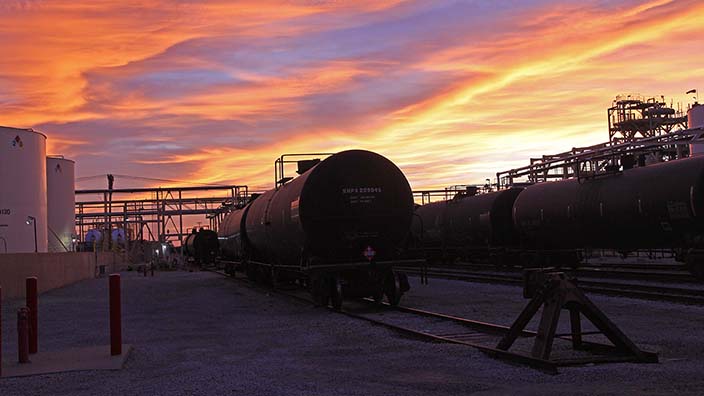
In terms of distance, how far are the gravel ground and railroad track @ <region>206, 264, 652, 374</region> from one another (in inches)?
7.6

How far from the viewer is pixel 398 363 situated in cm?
1001

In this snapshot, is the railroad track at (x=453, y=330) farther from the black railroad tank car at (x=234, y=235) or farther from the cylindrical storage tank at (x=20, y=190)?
the cylindrical storage tank at (x=20, y=190)

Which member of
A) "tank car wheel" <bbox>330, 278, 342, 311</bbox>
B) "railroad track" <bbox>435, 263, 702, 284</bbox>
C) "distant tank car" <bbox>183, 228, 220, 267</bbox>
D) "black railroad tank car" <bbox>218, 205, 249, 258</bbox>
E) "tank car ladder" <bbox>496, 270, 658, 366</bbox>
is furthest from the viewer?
"distant tank car" <bbox>183, 228, 220, 267</bbox>

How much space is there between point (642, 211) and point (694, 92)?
49983 mm

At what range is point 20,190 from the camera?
109 ft

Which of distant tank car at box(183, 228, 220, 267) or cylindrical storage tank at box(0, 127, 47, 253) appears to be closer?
cylindrical storage tank at box(0, 127, 47, 253)

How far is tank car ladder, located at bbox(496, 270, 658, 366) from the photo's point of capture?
9141 millimetres

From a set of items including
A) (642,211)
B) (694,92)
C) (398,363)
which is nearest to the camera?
(398,363)

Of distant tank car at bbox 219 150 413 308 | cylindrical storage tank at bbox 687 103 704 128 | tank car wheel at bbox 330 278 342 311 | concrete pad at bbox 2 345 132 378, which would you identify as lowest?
concrete pad at bbox 2 345 132 378

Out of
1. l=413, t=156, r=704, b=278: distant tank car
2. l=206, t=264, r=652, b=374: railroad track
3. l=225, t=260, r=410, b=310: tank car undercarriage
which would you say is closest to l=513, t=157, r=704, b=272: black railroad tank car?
l=413, t=156, r=704, b=278: distant tank car

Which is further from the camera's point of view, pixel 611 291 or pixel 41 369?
pixel 611 291


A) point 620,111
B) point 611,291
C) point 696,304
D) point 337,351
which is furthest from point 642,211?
point 620,111

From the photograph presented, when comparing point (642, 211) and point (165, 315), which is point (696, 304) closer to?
point (642, 211)

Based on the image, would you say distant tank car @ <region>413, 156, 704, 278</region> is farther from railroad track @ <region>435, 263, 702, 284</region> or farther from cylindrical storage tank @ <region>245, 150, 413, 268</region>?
cylindrical storage tank @ <region>245, 150, 413, 268</region>
